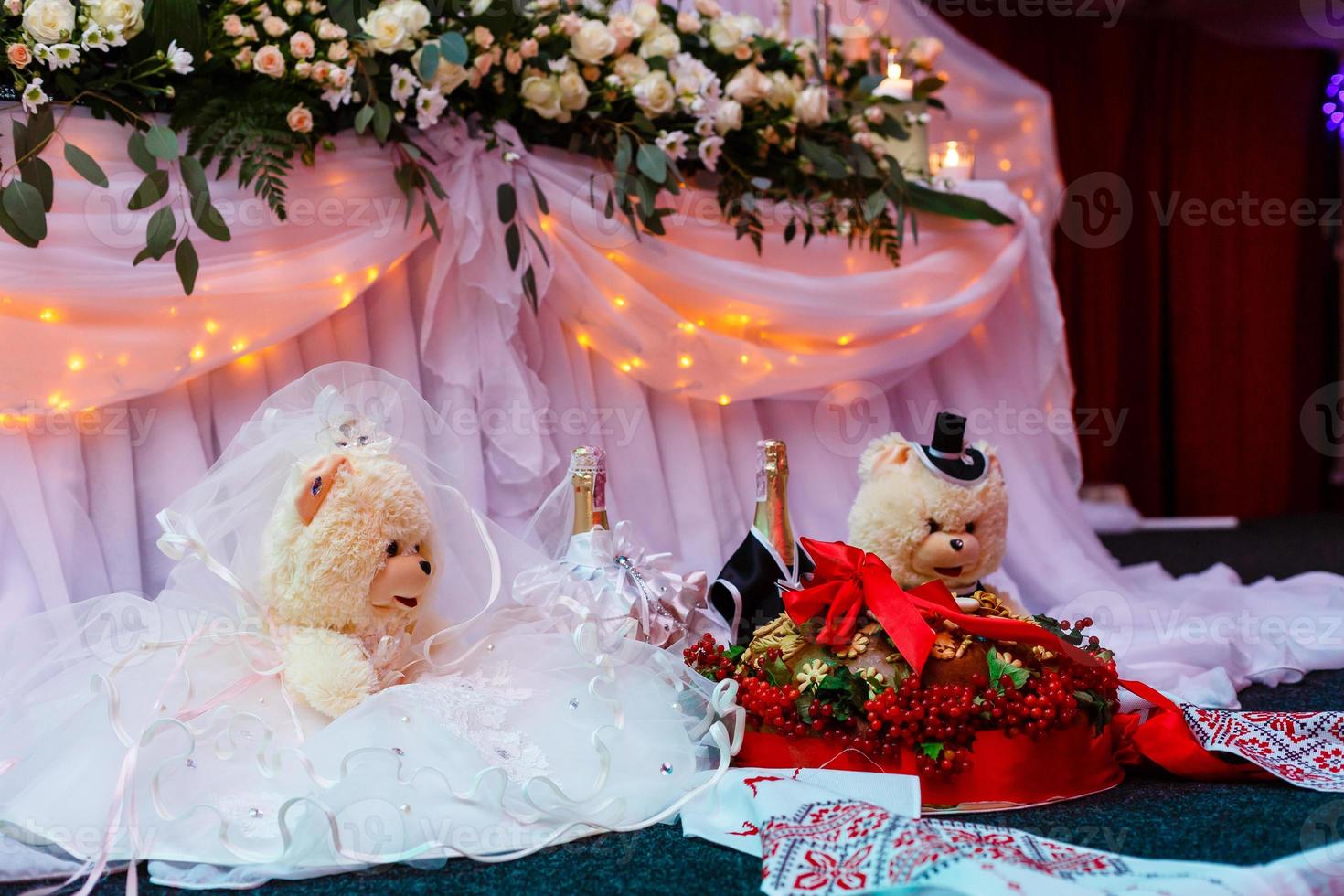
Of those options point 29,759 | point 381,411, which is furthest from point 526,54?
point 29,759

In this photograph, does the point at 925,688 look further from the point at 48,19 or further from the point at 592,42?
the point at 48,19

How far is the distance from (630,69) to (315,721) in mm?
1293

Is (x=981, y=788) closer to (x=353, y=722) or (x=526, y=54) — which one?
Answer: (x=353, y=722)

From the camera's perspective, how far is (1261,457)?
15.2 feet

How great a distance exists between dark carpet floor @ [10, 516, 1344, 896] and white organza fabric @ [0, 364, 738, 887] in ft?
0.09

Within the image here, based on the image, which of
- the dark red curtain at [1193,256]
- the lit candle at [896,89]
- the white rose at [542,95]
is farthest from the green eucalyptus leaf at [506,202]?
the dark red curtain at [1193,256]

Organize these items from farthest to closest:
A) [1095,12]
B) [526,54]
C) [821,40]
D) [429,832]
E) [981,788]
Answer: [1095,12], [821,40], [526,54], [981,788], [429,832]

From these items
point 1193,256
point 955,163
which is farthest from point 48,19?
point 1193,256

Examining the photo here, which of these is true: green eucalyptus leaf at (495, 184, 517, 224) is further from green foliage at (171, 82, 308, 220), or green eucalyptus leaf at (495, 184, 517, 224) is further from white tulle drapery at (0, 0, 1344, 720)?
green foliage at (171, 82, 308, 220)

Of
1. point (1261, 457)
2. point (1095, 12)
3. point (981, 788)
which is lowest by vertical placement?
point (1261, 457)

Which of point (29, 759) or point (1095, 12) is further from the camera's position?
point (1095, 12)

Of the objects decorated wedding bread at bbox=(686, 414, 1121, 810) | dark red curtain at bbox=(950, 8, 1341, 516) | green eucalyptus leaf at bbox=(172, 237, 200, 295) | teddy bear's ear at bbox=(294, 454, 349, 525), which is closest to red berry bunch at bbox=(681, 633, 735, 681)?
decorated wedding bread at bbox=(686, 414, 1121, 810)

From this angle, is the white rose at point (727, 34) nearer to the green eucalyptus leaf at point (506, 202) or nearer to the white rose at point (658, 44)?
the white rose at point (658, 44)

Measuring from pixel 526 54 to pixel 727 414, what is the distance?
803 millimetres
